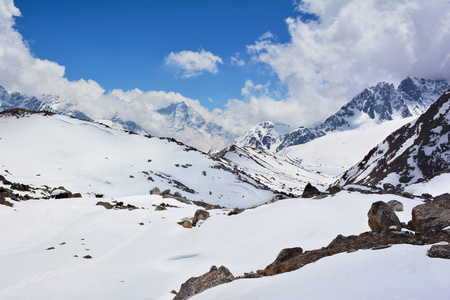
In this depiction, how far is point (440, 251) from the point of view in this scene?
695cm

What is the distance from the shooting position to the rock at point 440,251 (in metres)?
6.88

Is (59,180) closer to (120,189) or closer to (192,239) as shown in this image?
(120,189)

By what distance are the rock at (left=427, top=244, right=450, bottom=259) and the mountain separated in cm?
7731

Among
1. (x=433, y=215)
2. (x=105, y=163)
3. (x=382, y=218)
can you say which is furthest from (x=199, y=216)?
(x=105, y=163)

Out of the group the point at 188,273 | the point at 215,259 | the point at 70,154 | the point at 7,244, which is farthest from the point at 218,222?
the point at 70,154

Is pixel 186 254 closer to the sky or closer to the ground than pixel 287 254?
closer to the sky

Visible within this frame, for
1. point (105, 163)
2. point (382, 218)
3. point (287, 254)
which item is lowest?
point (287, 254)

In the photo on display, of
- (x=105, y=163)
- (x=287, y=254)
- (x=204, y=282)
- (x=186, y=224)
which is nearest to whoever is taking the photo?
(x=204, y=282)

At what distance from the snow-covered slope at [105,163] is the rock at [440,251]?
46865 millimetres

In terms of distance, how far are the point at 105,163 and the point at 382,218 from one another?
58550 mm

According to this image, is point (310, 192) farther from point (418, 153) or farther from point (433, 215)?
point (418, 153)

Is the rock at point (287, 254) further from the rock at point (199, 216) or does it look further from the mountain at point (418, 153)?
the mountain at point (418, 153)

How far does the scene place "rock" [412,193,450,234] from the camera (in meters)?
12.5

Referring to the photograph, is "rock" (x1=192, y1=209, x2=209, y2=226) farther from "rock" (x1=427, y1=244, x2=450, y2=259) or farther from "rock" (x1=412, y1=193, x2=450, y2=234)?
"rock" (x1=427, y1=244, x2=450, y2=259)
